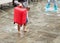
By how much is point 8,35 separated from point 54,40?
4.21ft

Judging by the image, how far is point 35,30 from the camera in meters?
5.46

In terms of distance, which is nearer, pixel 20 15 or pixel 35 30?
pixel 20 15

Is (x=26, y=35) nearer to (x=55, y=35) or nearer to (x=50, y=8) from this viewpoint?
(x=55, y=35)

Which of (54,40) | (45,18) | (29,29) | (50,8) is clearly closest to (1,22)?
(29,29)

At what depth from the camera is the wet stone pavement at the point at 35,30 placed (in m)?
4.72

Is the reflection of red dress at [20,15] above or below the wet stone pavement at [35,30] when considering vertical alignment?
above

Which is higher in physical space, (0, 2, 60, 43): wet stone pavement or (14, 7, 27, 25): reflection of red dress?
(14, 7, 27, 25): reflection of red dress

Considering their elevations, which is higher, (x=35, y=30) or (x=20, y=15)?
(x=20, y=15)

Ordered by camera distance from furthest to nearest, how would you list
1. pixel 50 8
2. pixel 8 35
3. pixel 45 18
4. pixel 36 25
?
1. pixel 50 8
2. pixel 45 18
3. pixel 36 25
4. pixel 8 35

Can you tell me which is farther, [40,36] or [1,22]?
[1,22]

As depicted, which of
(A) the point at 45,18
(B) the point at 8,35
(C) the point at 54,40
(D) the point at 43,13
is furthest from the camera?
(D) the point at 43,13

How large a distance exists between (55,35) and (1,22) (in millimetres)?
2120

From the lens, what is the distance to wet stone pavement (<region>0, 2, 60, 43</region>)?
4.72m

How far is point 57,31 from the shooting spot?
537 centimetres
